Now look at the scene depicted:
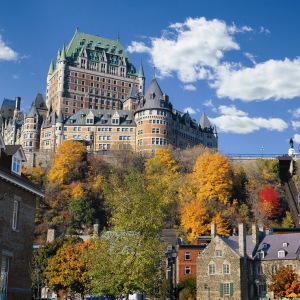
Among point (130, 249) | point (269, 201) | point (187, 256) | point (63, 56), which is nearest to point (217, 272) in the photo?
point (187, 256)

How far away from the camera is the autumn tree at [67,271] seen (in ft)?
203

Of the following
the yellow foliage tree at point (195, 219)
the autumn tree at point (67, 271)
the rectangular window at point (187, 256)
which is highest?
the yellow foliage tree at point (195, 219)

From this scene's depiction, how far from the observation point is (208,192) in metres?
102

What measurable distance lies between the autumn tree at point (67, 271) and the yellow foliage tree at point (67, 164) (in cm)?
4506

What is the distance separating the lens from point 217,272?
64.6 m

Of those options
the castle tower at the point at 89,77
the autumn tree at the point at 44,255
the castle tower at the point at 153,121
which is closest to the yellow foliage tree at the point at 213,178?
the castle tower at the point at 153,121

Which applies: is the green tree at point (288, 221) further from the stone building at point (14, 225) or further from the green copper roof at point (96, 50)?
the green copper roof at point (96, 50)

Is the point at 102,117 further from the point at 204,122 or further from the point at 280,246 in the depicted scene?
the point at 280,246

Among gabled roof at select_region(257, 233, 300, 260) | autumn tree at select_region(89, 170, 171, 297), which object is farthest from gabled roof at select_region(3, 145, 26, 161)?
gabled roof at select_region(257, 233, 300, 260)

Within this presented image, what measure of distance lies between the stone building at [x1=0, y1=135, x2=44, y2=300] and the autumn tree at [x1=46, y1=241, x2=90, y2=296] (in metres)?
25.9

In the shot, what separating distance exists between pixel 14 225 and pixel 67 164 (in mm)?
77908

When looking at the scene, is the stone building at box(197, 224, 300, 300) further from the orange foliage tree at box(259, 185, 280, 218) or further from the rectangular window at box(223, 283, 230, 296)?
the orange foliage tree at box(259, 185, 280, 218)

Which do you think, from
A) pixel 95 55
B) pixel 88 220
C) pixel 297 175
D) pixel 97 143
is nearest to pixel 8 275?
pixel 88 220

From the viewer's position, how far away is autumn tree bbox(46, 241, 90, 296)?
61875 mm
